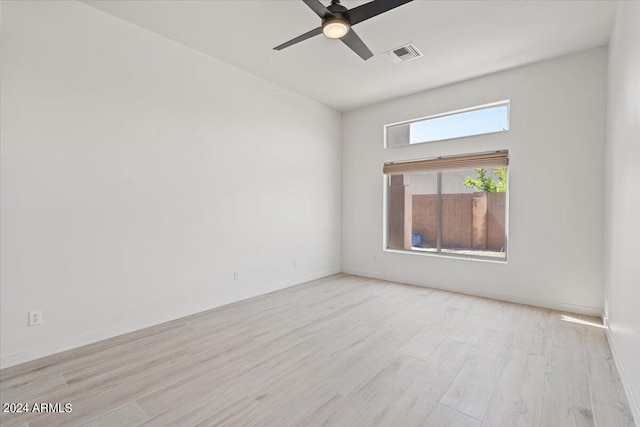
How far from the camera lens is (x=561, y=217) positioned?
3.50 m

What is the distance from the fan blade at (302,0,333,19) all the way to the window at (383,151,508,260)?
290 cm

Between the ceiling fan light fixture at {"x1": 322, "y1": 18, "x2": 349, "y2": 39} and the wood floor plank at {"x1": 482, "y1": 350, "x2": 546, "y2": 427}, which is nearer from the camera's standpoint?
the wood floor plank at {"x1": 482, "y1": 350, "x2": 546, "y2": 427}

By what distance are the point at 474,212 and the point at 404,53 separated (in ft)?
7.98

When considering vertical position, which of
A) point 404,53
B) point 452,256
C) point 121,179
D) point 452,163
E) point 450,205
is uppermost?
point 404,53

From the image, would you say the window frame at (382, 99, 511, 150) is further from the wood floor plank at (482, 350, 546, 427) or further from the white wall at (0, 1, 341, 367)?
the wood floor plank at (482, 350, 546, 427)

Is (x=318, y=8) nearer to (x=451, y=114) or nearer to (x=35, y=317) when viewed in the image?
(x=451, y=114)

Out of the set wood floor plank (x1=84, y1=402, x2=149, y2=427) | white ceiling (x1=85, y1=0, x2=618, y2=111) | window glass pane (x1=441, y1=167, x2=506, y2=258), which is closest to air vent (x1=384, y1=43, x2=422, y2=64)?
white ceiling (x1=85, y1=0, x2=618, y2=111)

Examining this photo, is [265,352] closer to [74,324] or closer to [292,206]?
[74,324]

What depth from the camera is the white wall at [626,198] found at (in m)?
1.76

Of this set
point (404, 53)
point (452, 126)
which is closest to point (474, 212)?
point (452, 126)

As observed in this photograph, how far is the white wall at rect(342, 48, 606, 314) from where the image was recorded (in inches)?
131

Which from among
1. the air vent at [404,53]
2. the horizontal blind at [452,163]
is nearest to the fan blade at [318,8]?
the air vent at [404,53]

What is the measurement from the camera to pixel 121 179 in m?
Result: 2.85

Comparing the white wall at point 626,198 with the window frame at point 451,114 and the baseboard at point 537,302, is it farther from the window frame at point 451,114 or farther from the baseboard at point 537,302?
the window frame at point 451,114
